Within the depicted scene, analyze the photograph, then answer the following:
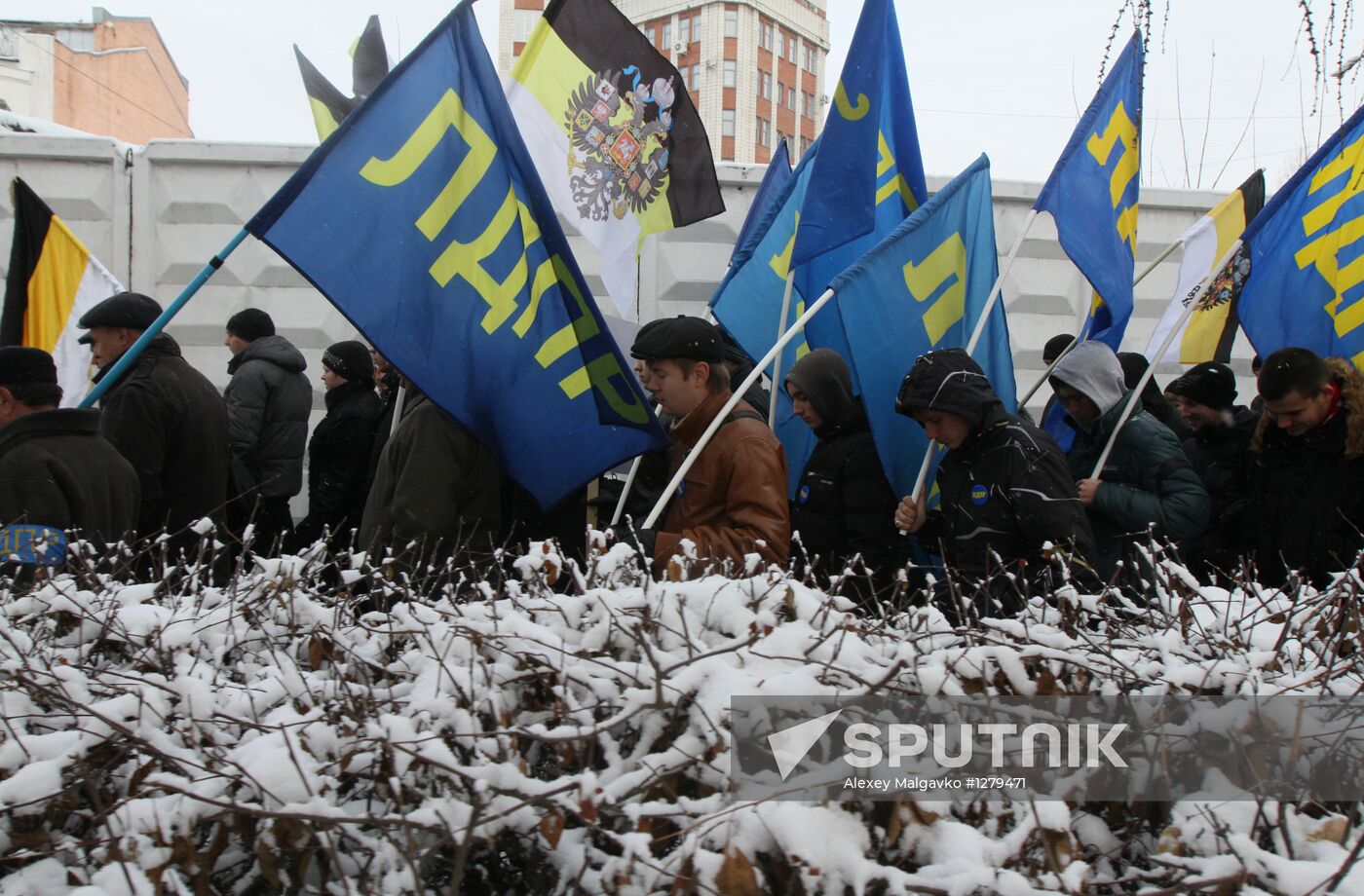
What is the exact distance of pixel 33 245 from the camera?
19.6ft

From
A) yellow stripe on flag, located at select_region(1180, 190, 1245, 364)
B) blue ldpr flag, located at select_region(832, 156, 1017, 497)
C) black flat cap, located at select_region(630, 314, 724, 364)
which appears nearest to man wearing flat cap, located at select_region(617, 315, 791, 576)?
black flat cap, located at select_region(630, 314, 724, 364)

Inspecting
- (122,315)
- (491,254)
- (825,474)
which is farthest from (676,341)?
(122,315)

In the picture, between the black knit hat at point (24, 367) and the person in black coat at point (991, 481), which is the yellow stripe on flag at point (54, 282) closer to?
the black knit hat at point (24, 367)

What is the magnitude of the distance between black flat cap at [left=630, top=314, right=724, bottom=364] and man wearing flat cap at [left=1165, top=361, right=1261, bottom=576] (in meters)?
2.26

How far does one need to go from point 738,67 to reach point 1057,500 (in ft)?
217

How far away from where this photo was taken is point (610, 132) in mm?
4488

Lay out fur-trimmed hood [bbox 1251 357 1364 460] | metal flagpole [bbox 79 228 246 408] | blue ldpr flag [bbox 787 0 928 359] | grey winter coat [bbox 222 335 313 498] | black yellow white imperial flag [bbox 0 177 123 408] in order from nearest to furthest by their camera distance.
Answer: metal flagpole [bbox 79 228 246 408] → fur-trimmed hood [bbox 1251 357 1364 460] → blue ldpr flag [bbox 787 0 928 359] → black yellow white imperial flag [bbox 0 177 123 408] → grey winter coat [bbox 222 335 313 498]

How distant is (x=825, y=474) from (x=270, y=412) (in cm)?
325

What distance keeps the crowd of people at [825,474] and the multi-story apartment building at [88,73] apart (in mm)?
28267

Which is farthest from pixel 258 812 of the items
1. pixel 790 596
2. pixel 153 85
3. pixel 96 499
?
pixel 153 85

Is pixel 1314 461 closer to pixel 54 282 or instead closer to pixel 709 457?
pixel 709 457

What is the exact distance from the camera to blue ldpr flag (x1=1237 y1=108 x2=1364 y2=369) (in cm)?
459

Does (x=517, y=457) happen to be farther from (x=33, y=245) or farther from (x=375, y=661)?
(x=33, y=245)

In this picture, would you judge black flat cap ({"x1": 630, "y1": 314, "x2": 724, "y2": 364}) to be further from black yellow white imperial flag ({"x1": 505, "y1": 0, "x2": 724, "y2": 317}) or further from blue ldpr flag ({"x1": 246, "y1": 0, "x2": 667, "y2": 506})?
black yellow white imperial flag ({"x1": 505, "y1": 0, "x2": 724, "y2": 317})
